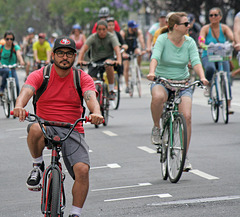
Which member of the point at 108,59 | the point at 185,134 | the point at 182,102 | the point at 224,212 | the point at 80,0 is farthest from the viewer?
the point at 80,0

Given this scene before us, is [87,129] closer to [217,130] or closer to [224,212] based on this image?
[217,130]

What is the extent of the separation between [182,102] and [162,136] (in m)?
0.45

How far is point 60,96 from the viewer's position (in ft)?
20.2

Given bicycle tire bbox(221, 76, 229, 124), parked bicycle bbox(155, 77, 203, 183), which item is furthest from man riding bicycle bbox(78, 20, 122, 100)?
parked bicycle bbox(155, 77, 203, 183)

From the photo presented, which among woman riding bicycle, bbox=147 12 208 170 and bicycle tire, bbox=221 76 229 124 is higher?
woman riding bicycle, bbox=147 12 208 170

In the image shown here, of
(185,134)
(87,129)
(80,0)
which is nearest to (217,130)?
(87,129)

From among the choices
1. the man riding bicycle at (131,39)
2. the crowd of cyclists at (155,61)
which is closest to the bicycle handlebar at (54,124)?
the crowd of cyclists at (155,61)

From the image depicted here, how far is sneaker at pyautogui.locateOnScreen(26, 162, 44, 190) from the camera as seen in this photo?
6.25m

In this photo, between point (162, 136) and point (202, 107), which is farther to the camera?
point (202, 107)

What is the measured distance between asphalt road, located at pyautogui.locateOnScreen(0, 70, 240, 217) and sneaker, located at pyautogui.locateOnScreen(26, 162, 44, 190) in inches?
18.1

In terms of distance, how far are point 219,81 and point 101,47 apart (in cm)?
225

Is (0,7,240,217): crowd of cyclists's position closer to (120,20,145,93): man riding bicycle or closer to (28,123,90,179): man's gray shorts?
(28,123,90,179): man's gray shorts

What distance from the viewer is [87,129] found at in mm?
13422

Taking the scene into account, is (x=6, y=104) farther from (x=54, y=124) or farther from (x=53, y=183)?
(x=53, y=183)
